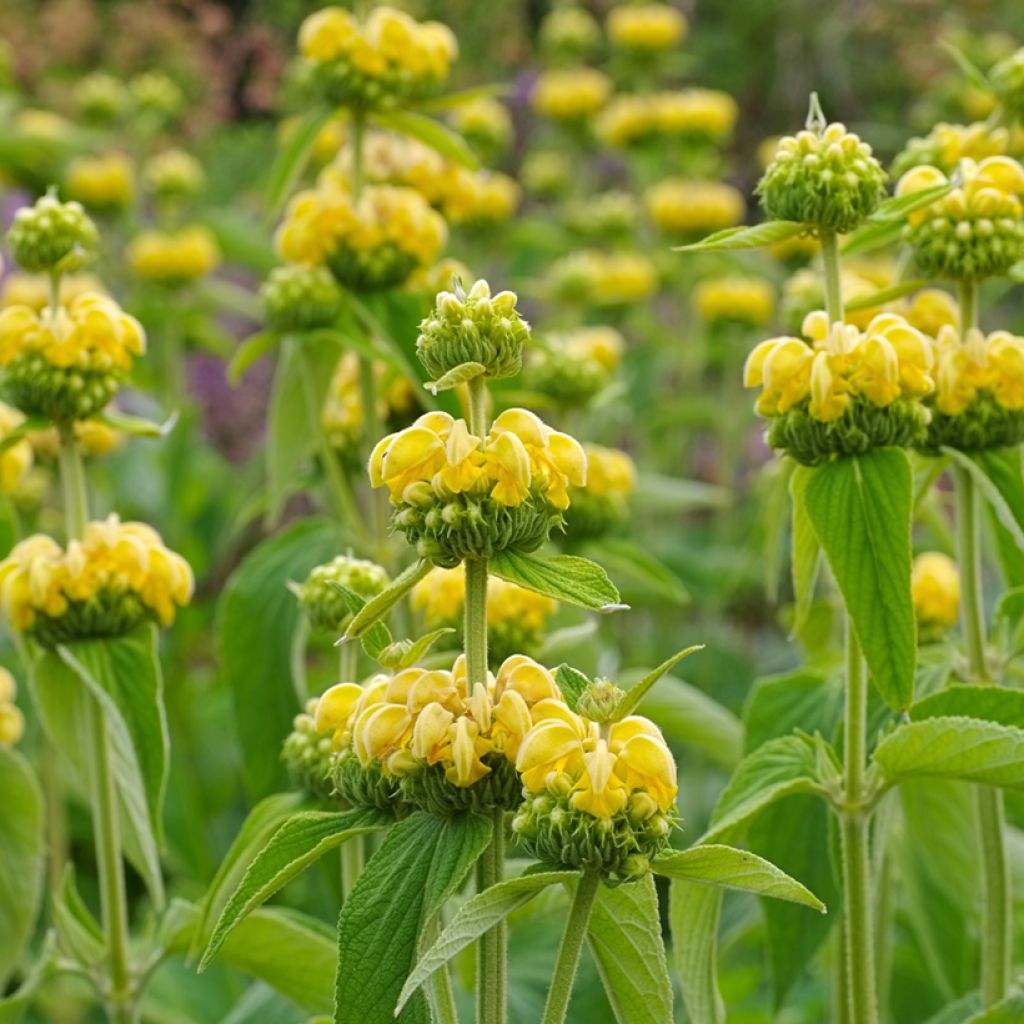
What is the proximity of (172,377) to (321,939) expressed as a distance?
198 centimetres

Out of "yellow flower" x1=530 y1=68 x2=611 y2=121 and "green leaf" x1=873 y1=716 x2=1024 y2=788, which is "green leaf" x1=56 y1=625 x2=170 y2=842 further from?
"yellow flower" x1=530 y1=68 x2=611 y2=121

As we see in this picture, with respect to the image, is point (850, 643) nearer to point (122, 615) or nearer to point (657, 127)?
point (122, 615)

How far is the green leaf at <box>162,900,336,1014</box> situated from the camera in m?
1.18

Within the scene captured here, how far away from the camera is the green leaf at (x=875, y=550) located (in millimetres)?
1000

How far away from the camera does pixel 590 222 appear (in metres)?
3.16

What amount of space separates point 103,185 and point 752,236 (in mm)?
2480

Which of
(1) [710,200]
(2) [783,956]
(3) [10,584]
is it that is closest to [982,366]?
(2) [783,956]

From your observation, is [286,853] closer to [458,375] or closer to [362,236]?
[458,375]

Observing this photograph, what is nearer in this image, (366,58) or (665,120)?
(366,58)

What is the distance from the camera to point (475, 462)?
838 millimetres

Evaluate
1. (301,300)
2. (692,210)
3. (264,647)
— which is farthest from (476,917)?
(692,210)

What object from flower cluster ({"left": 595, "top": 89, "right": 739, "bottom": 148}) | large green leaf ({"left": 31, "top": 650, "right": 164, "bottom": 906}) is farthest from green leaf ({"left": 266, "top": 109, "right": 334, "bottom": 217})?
flower cluster ({"left": 595, "top": 89, "right": 739, "bottom": 148})

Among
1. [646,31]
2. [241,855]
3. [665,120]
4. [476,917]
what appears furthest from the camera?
[646,31]

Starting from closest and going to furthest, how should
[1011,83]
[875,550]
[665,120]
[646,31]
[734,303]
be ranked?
[875,550], [1011,83], [734,303], [665,120], [646,31]
